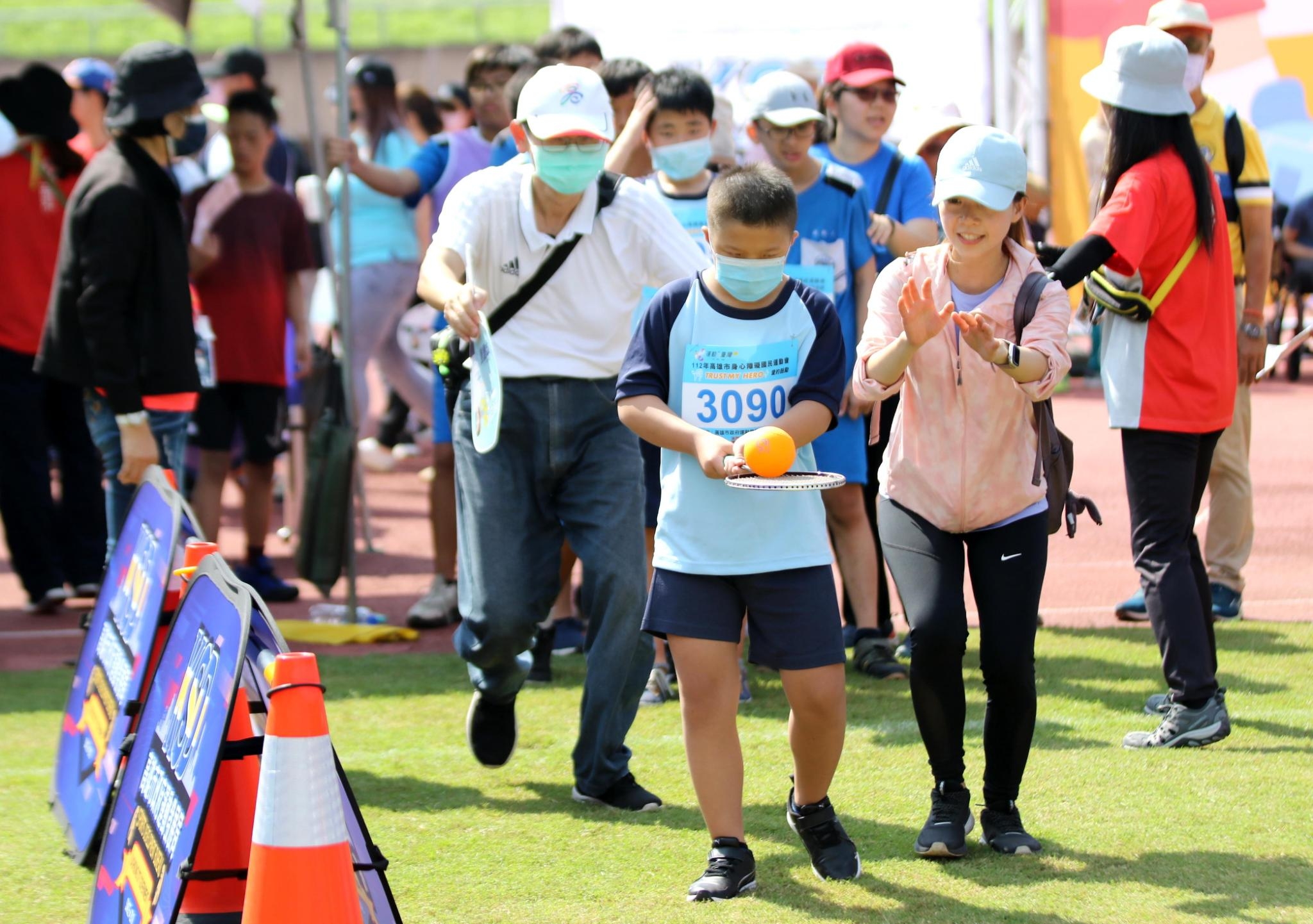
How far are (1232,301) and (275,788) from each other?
368 cm

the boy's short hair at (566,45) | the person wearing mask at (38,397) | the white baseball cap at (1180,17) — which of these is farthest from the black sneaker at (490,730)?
the person wearing mask at (38,397)

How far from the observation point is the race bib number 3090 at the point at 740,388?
14.1ft

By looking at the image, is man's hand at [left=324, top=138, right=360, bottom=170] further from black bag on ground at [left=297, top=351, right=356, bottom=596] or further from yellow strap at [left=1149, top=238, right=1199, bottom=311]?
yellow strap at [left=1149, top=238, right=1199, bottom=311]

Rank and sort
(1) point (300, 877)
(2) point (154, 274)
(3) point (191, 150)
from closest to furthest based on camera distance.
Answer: (1) point (300, 877) → (2) point (154, 274) → (3) point (191, 150)

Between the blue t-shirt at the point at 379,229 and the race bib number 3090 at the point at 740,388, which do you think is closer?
the race bib number 3090 at the point at 740,388

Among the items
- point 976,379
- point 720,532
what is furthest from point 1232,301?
point 720,532

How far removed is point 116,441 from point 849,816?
3.39 m

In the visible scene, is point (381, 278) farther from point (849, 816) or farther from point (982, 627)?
point (982, 627)

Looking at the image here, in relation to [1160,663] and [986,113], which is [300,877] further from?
[986,113]

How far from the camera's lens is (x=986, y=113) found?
55.5ft

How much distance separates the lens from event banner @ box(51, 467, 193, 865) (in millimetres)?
4586

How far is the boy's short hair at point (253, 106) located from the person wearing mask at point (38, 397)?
847 mm

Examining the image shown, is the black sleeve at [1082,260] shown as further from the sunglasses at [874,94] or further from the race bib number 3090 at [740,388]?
the sunglasses at [874,94]

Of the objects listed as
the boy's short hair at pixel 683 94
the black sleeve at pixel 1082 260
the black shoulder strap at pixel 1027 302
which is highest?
the boy's short hair at pixel 683 94
